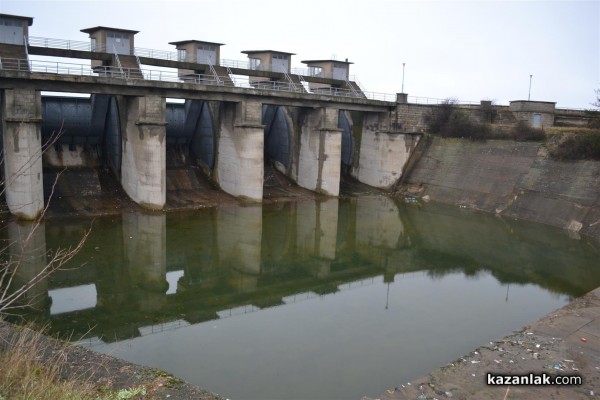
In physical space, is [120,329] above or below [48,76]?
below

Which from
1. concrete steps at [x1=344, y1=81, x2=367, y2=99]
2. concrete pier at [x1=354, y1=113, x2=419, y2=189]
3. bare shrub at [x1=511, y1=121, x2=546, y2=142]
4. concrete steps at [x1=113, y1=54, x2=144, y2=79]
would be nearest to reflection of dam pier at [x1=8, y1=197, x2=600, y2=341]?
concrete pier at [x1=354, y1=113, x2=419, y2=189]

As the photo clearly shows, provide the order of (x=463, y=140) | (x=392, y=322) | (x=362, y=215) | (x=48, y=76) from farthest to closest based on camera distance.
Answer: (x=463, y=140) < (x=362, y=215) < (x=48, y=76) < (x=392, y=322)

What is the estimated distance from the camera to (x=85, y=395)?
265 inches

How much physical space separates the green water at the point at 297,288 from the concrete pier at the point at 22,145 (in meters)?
1.15

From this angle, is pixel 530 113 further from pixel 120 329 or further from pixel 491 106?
pixel 120 329

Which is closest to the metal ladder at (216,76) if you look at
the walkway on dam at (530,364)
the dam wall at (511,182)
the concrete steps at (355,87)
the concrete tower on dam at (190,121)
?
the concrete tower on dam at (190,121)

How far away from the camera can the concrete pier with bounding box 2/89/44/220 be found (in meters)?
20.5

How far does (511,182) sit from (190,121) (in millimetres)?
17607

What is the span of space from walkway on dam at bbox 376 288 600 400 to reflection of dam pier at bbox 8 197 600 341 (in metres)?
4.41

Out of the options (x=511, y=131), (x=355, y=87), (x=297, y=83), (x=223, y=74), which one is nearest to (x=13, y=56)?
(x=223, y=74)

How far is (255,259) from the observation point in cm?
1862

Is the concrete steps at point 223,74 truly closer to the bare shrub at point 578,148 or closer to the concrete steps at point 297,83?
the concrete steps at point 297,83

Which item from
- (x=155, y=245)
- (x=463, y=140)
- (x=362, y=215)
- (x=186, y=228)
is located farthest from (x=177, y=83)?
(x=463, y=140)

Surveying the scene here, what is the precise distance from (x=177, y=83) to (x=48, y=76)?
548cm
